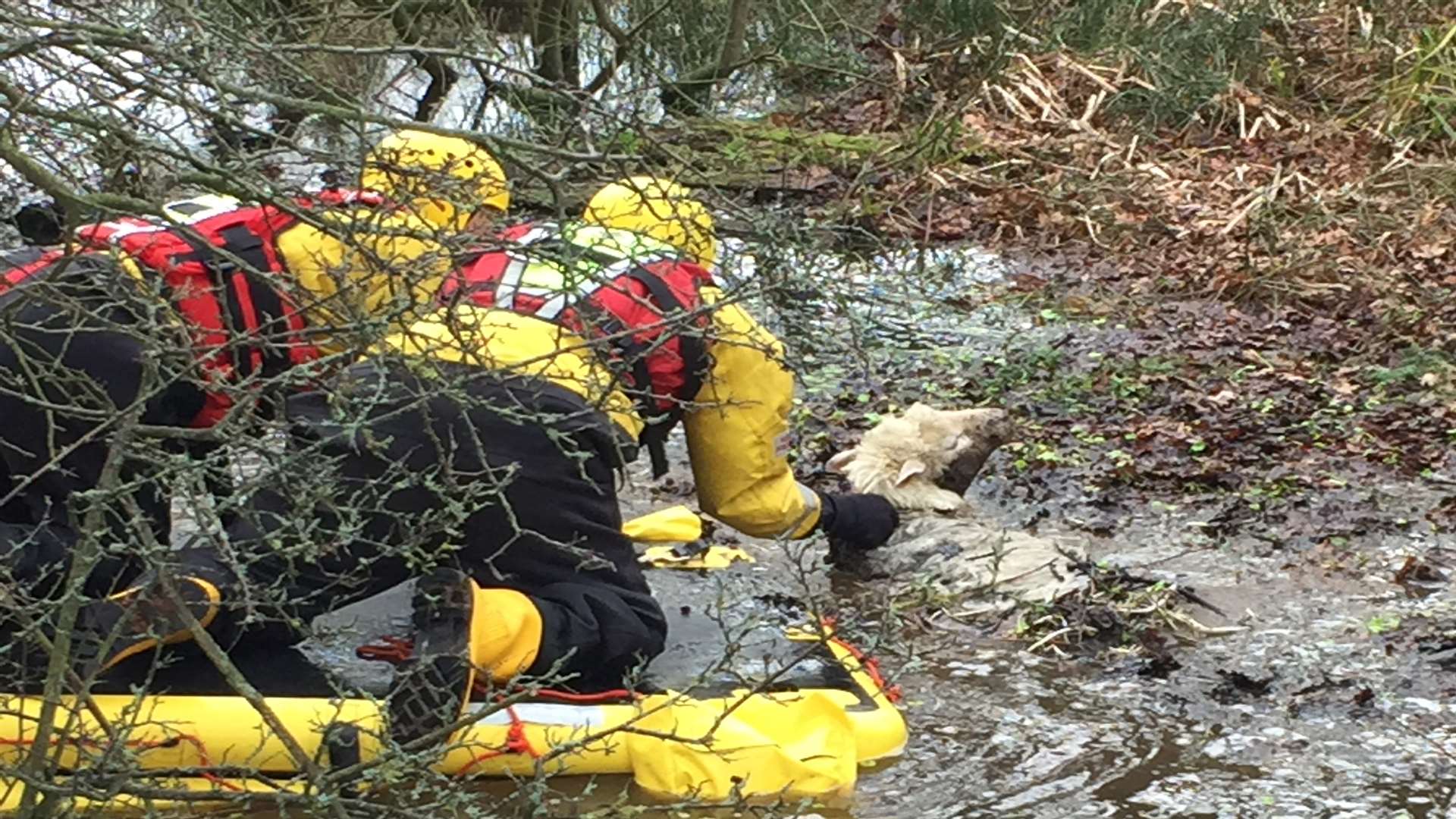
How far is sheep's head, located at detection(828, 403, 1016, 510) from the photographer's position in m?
5.83

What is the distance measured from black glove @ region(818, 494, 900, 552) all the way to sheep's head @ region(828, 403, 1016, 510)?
0.60 ft

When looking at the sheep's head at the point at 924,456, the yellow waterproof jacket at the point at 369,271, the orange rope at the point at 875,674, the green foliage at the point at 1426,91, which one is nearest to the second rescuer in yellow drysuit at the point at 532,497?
the orange rope at the point at 875,674

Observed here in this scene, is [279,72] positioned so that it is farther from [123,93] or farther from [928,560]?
[928,560]

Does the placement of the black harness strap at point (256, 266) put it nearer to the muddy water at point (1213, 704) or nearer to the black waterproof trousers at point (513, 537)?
the black waterproof trousers at point (513, 537)

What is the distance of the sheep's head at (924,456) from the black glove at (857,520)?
183 mm

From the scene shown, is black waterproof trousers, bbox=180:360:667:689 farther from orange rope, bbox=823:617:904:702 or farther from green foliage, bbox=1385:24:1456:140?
green foliage, bbox=1385:24:1456:140

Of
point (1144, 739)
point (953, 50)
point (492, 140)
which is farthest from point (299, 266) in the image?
point (953, 50)

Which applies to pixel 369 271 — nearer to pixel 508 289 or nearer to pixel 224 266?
pixel 224 266

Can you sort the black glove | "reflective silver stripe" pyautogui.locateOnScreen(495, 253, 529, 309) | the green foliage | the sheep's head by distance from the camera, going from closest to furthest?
1. "reflective silver stripe" pyautogui.locateOnScreen(495, 253, 529, 309)
2. the black glove
3. the sheep's head
4. the green foliage

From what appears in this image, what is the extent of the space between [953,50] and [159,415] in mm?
7944

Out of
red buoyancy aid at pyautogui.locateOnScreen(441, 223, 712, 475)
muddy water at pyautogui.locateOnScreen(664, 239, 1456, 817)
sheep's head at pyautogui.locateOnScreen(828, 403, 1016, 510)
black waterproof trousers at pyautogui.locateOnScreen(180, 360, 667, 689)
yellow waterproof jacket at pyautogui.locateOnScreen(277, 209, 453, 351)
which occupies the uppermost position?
yellow waterproof jacket at pyautogui.locateOnScreen(277, 209, 453, 351)

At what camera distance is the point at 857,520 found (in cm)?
555

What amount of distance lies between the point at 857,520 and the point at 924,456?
463mm

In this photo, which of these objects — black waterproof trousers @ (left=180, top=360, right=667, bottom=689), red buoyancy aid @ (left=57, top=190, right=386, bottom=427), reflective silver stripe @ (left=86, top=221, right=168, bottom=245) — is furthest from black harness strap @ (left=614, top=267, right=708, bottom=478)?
reflective silver stripe @ (left=86, top=221, right=168, bottom=245)
